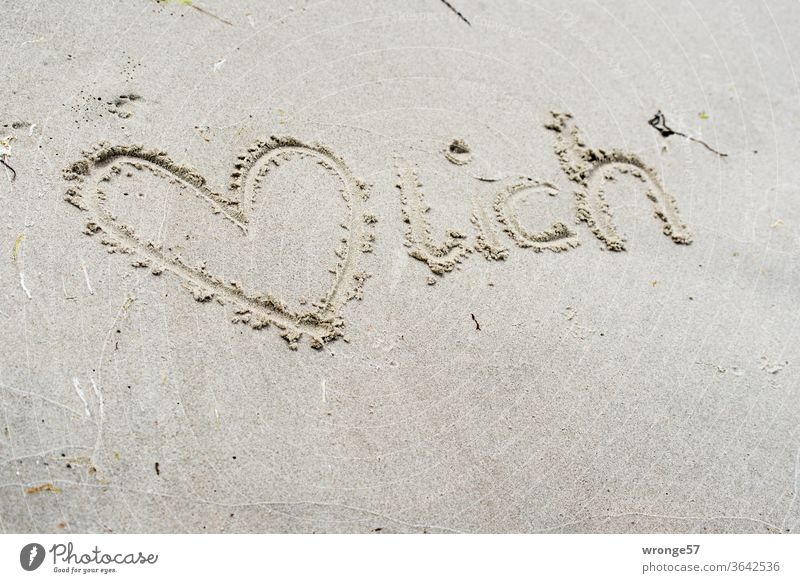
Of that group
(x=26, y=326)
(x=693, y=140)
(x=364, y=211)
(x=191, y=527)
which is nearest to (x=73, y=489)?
(x=191, y=527)

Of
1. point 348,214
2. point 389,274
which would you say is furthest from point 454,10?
point 389,274

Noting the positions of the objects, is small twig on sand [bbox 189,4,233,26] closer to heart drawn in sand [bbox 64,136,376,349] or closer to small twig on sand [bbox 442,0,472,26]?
heart drawn in sand [bbox 64,136,376,349]

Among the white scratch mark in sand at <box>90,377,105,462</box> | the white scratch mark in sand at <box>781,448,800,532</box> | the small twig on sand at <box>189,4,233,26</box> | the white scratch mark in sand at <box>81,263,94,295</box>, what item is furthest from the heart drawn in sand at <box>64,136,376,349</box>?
the white scratch mark in sand at <box>781,448,800,532</box>

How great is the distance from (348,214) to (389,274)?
30 centimetres

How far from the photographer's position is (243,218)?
2736mm

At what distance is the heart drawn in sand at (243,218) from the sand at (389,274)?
0.01 meters

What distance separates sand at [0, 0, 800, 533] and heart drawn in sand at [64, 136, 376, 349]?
0.01m

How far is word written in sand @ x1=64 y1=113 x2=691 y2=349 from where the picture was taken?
2596mm

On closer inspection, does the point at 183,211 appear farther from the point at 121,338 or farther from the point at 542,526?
the point at 542,526

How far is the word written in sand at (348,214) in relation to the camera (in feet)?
Answer: 8.52

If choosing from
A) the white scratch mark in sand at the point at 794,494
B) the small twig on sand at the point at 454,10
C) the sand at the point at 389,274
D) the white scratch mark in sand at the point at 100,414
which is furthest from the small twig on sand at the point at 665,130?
the white scratch mark in sand at the point at 100,414

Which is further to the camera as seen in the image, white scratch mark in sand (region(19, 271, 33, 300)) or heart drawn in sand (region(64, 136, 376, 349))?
heart drawn in sand (region(64, 136, 376, 349))

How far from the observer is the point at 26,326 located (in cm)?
240
